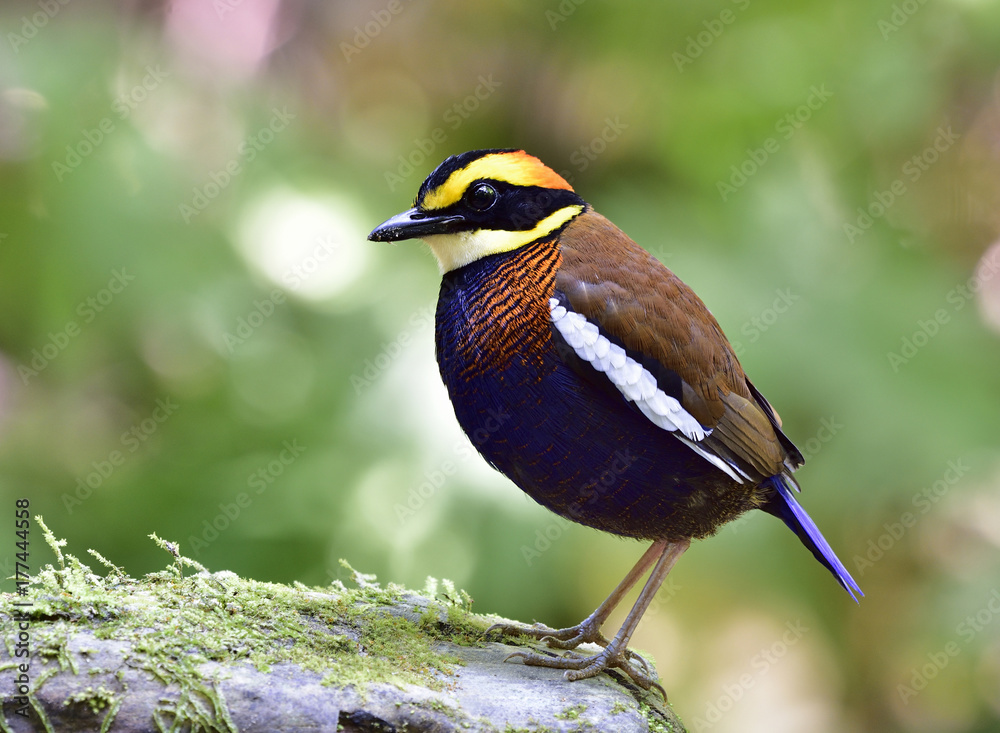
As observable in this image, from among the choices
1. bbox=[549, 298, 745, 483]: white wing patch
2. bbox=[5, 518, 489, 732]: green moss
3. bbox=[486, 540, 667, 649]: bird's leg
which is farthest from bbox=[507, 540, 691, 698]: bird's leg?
bbox=[549, 298, 745, 483]: white wing patch

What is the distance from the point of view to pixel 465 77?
5.36 metres

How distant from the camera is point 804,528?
3281mm

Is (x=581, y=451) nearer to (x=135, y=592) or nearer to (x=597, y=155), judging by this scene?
(x=135, y=592)

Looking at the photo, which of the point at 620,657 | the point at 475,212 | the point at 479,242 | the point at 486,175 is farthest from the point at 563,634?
the point at 486,175

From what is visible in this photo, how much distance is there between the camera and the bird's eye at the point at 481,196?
3.29 meters

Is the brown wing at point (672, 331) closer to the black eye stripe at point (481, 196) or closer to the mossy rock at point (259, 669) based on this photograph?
the black eye stripe at point (481, 196)

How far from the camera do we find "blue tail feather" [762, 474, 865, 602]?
3248 millimetres

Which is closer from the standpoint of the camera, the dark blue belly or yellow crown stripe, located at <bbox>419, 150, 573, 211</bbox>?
the dark blue belly

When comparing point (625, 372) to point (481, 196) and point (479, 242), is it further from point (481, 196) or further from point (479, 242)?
point (481, 196)

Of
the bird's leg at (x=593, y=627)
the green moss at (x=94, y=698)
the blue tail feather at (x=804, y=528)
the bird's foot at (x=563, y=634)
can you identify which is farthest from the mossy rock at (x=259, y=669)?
the blue tail feather at (x=804, y=528)

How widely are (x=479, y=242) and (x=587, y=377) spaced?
2.27 feet

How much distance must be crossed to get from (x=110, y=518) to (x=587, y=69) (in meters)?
3.47

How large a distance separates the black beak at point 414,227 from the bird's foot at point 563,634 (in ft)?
4.71

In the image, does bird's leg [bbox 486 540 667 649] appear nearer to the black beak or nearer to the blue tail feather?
the blue tail feather
